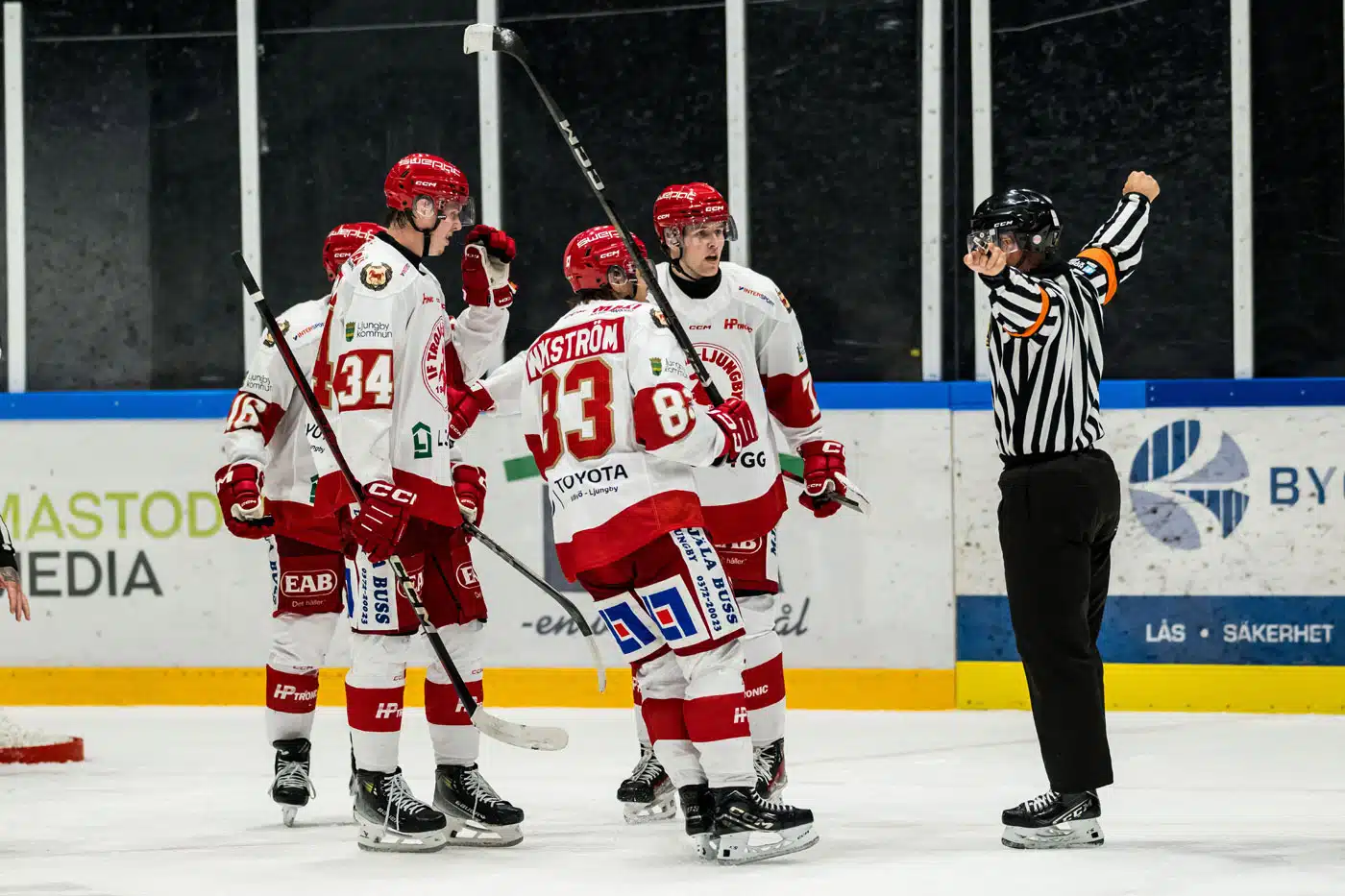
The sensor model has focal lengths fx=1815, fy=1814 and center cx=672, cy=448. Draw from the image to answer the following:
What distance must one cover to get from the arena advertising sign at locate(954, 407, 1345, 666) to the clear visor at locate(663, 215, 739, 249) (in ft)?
6.32

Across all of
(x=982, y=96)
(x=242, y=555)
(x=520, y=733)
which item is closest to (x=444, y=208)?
(x=520, y=733)

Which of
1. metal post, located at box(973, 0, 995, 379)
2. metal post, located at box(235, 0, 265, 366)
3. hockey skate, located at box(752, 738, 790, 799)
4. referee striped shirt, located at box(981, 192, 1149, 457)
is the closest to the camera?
referee striped shirt, located at box(981, 192, 1149, 457)

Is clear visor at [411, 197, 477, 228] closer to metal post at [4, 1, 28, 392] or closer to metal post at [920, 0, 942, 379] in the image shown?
metal post at [920, 0, 942, 379]

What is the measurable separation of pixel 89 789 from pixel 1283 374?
3.79 m

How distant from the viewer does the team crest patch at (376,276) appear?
345 centimetres

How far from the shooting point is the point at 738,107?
618 centimetres

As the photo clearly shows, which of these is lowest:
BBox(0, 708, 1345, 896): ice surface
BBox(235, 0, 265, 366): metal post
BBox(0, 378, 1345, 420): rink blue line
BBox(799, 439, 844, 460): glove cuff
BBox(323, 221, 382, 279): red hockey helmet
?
BBox(0, 708, 1345, 896): ice surface

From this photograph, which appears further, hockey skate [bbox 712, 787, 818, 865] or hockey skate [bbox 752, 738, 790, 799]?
hockey skate [bbox 752, 738, 790, 799]

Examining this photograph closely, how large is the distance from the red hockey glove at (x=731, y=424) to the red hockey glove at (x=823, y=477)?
0.94 ft

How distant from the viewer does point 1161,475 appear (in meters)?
5.35

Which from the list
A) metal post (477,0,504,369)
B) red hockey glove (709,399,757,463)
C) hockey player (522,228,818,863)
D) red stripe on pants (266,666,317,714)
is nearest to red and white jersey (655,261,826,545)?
red hockey glove (709,399,757,463)

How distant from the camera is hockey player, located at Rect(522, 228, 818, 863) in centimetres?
321

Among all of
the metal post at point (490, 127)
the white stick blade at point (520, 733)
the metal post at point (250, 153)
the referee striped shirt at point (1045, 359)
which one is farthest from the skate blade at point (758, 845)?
the metal post at point (250, 153)

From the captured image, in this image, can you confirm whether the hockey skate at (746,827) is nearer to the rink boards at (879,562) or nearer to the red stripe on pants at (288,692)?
the red stripe on pants at (288,692)
